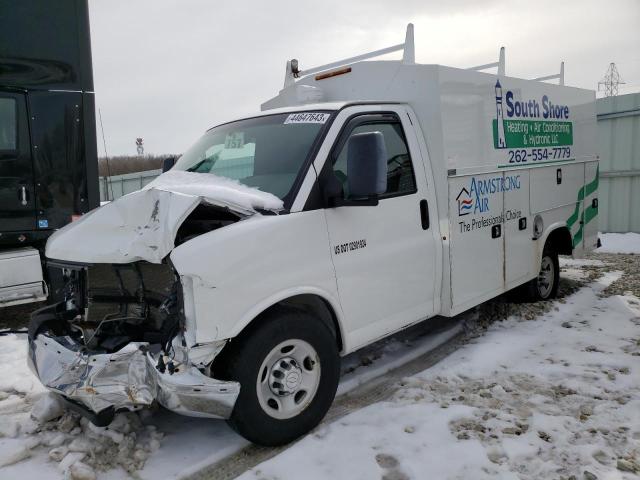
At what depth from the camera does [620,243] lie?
10.5 m

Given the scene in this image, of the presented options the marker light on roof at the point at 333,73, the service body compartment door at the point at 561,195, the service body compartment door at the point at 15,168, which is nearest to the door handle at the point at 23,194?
the service body compartment door at the point at 15,168

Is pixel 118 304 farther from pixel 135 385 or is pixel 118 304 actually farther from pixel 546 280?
pixel 546 280

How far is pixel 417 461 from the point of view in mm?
3076

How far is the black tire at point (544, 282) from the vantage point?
6238 millimetres

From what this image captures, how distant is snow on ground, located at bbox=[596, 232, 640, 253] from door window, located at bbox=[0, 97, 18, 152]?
9.77 meters

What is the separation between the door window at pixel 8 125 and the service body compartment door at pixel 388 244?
14.0ft

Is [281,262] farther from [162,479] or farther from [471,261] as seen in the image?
[471,261]

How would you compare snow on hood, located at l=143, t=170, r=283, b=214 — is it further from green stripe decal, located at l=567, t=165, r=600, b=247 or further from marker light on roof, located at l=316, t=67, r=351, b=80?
green stripe decal, located at l=567, t=165, r=600, b=247

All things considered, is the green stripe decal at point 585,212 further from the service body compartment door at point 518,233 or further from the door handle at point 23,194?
the door handle at point 23,194

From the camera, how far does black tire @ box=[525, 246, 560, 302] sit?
6.24m

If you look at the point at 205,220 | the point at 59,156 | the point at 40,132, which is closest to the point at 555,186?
the point at 205,220

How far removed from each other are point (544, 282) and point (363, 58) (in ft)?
11.5

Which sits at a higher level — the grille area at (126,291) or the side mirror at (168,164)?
the side mirror at (168,164)

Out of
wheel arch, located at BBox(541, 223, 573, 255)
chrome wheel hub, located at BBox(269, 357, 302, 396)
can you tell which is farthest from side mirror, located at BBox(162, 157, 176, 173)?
wheel arch, located at BBox(541, 223, 573, 255)
